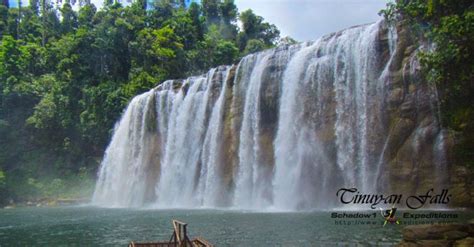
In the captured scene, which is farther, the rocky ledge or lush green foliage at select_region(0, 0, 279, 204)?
lush green foliage at select_region(0, 0, 279, 204)

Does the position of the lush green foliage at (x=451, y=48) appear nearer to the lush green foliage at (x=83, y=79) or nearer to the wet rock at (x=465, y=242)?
the wet rock at (x=465, y=242)

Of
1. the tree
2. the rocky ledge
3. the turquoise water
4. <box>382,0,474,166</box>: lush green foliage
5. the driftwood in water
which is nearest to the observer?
the rocky ledge

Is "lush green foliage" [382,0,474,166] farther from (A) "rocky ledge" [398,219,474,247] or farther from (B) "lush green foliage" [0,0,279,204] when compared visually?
(B) "lush green foliage" [0,0,279,204]

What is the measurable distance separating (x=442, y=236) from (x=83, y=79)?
179 feet

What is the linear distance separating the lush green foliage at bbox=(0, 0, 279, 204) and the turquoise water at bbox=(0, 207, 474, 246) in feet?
90.0

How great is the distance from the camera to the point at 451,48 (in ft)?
45.5

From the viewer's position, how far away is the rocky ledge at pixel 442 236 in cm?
1148

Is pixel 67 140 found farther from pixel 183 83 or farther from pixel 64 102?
pixel 183 83

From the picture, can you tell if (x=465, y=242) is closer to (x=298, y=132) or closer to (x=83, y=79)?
(x=298, y=132)

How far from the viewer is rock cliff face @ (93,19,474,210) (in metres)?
24.4

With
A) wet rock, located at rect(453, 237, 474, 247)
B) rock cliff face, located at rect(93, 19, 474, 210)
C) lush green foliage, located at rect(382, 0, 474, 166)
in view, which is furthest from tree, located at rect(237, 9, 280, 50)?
wet rock, located at rect(453, 237, 474, 247)

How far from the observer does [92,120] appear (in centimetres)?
5378

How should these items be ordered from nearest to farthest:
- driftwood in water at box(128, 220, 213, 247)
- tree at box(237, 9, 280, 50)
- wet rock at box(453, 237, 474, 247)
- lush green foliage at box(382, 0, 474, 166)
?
wet rock at box(453, 237, 474, 247)
driftwood in water at box(128, 220, 213, 247)
lush green foliage at box(382, 0, 474, 166)
tree at box(237, 9, 280, 50)

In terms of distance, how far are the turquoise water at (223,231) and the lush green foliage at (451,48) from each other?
475 centimetres
